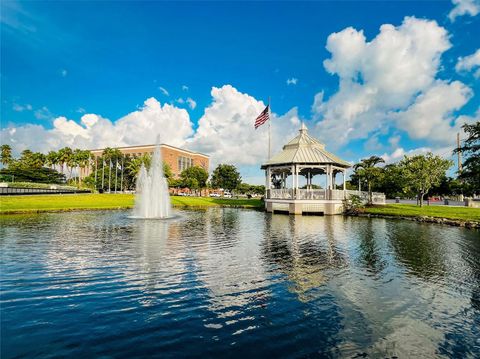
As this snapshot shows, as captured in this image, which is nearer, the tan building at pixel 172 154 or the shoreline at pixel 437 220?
the shoreline at pixel 437 220

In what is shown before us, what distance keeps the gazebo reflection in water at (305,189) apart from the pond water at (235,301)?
19.9 m

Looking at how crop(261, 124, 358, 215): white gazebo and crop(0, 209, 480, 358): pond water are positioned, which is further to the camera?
crop(261, 124, 358, 215): white gazebo

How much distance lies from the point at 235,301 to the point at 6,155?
11965cm

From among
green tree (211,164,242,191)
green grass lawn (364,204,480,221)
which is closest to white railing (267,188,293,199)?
green grass lawn (364,204,480,221)

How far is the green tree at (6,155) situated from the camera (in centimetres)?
9762

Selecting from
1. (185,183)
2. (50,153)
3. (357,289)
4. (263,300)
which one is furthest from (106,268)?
(50,153)

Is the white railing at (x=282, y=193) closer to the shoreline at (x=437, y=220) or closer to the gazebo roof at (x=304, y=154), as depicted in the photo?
the gazebo roof at (x=304, y=154)

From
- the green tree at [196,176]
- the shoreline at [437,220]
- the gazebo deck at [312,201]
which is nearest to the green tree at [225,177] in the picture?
the green tree at [196,176]

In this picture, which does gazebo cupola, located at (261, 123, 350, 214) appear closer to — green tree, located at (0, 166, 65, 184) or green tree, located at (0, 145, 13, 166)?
green tree, located at (0, 166, 65, 184)

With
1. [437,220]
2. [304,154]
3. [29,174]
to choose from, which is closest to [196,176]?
[29,174]

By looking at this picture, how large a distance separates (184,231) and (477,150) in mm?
25643

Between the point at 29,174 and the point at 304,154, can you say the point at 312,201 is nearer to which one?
the point at 304,154

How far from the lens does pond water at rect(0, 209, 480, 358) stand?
5.50 metres

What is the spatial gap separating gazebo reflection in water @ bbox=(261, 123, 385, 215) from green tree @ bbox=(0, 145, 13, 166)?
9918 centimetres
